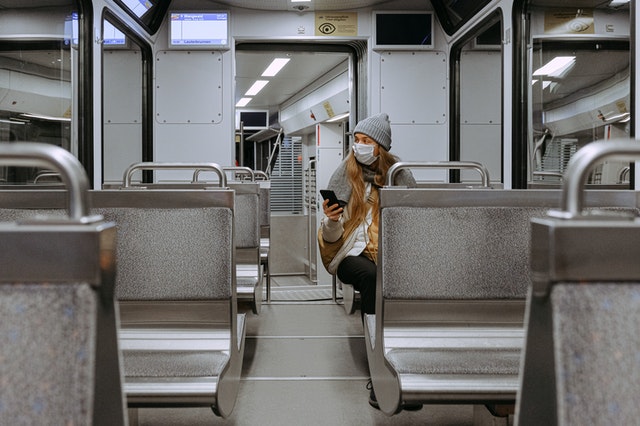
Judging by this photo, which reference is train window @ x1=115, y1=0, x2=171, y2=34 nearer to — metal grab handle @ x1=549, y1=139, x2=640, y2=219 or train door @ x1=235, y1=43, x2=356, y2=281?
train door @ x1=235, y1=43, x2=356, y2=281

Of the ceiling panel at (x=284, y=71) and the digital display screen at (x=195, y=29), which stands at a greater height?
the ceiling panel at (x=284, y=71)

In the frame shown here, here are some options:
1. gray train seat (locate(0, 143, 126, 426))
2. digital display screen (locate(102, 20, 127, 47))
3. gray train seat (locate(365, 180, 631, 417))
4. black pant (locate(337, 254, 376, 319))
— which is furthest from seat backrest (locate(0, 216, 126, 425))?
digital display screen (locate(102, 20, 127, 47))

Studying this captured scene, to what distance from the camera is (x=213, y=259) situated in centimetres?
208

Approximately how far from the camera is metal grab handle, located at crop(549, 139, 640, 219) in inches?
28.0

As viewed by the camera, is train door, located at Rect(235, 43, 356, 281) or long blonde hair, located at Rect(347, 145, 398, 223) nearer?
long blonde hair, located at Rect(347, 145, 398, 223)

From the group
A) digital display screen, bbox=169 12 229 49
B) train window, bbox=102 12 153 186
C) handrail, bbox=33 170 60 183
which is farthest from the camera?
digital display screen, bbox=169 12 229 49

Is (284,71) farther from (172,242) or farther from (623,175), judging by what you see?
(172,242)

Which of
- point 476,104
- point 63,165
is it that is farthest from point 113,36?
point 63,165

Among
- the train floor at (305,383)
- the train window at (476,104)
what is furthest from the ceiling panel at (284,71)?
the train floor at (305,383)

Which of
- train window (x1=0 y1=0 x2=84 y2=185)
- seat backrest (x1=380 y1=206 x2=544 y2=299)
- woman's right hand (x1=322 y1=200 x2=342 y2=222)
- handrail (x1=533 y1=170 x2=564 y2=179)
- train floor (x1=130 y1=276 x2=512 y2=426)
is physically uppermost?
train window (x1=0 y1=0 x2=84 y2=185)

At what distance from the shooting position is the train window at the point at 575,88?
9.34ft

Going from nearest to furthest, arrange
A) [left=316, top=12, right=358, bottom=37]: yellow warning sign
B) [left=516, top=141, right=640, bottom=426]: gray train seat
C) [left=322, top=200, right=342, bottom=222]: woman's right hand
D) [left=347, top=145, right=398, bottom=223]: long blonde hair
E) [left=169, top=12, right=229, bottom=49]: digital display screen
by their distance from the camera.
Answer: [left=516, top=141, right=640, bottom=426]: gray train seat → [left=322, top=200, right=342, bottom=222]: woman's right hand → [left=347, top=145, right=398, bottom=223]: long blonde hair → [left=169, top=12, right=229, bottom=49]: digital display screen → [left=316, top=12, right=358, bottom=37]: yellow warning sign

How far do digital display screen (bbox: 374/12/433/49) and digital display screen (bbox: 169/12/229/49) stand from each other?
1.53 metres

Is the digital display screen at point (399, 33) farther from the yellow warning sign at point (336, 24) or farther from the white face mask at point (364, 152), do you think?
the white face mask at point (364, 152)
